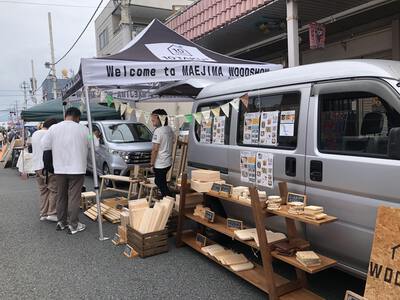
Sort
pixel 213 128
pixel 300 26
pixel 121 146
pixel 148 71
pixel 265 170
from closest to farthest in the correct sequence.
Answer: pixel 265 170, pixel 213 128, pixel 148 71, pixel 300 26, pixel 121 146

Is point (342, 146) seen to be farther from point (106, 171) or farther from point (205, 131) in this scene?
point (106, 171)

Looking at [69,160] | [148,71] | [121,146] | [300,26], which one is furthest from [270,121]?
[121,146]

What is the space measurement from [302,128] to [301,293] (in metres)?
1.49

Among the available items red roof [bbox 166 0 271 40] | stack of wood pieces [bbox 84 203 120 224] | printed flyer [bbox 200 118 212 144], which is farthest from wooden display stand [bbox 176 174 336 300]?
red roof [bbox 166 0 271 40]

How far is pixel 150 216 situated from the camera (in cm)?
496

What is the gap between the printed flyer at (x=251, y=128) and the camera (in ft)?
13.7

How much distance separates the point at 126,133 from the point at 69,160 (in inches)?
184

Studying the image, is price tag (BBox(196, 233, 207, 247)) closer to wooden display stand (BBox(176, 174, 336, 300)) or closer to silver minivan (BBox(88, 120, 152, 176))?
wooden display stand (BBox(176, 174, 336, 300))

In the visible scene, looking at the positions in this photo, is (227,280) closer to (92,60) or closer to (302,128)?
(302,128)

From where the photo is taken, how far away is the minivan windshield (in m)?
10.0

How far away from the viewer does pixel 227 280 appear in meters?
4.05

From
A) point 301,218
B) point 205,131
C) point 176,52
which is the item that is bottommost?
point 301,218

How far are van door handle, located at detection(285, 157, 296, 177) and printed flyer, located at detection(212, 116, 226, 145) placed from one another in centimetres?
124

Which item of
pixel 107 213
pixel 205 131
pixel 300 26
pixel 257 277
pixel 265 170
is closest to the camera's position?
pixel 257 277
